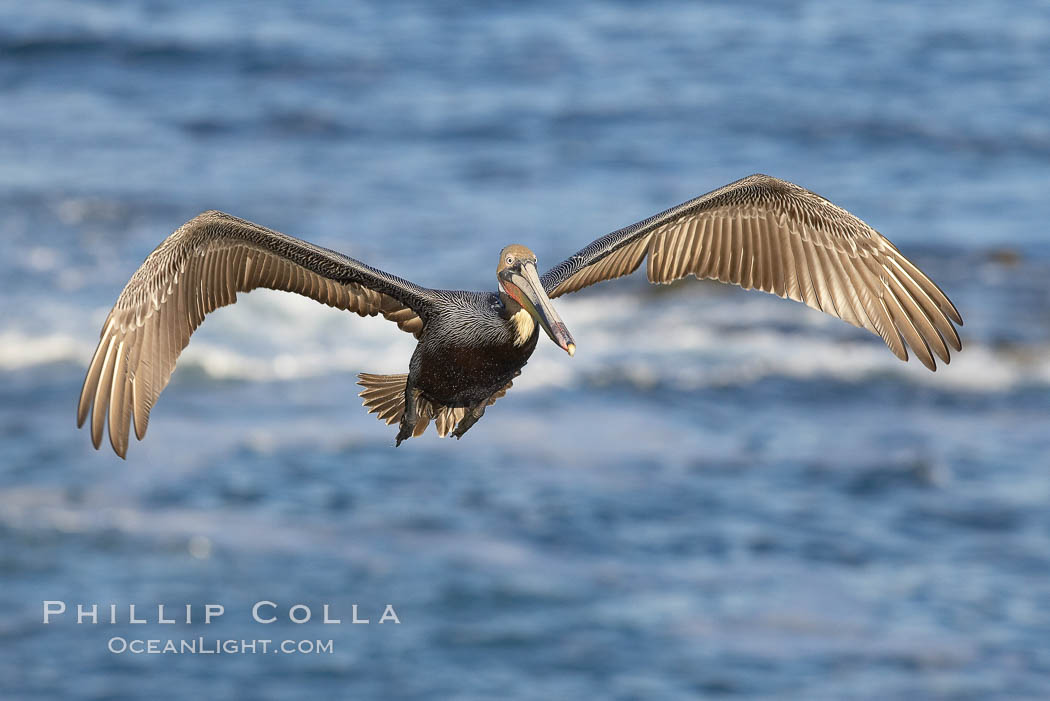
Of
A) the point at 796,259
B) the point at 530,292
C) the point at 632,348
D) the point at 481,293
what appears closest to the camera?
the point at 530,292

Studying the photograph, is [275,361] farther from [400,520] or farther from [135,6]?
[135,6]

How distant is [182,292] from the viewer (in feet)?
32.6

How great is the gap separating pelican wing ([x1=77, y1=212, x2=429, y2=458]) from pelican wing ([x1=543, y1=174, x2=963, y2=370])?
1576mm

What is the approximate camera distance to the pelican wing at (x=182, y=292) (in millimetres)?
9445

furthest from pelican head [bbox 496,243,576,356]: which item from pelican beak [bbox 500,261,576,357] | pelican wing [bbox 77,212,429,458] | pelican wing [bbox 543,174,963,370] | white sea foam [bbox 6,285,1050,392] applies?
white sea foam [bbox 6,285,1050,392]

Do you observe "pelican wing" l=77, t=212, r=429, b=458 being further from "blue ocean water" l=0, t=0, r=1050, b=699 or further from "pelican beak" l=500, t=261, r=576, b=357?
"blue ocean water" l=0, t=0, r=1050, b=699

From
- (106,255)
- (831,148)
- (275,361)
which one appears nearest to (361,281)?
(275,361)

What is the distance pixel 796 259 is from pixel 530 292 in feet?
9.91

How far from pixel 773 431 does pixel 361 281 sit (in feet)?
58.4

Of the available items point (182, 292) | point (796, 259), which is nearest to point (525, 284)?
point (182, 292)

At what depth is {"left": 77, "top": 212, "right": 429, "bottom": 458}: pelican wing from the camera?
31.0 ft

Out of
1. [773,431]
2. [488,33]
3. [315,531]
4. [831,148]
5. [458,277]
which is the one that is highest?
[488,33]

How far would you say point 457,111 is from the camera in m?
38.7

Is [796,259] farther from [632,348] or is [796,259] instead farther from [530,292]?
[632,348]
